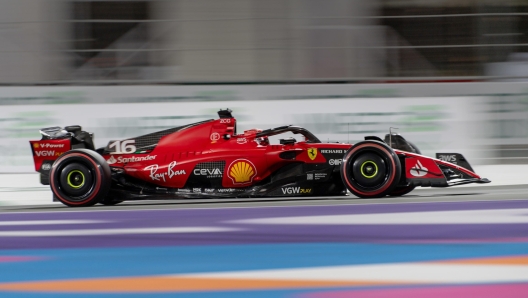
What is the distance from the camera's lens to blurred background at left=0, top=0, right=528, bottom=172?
10.3 metres

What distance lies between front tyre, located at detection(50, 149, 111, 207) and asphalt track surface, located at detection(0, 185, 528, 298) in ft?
0.65

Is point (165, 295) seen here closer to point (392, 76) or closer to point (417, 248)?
point (417, 248)

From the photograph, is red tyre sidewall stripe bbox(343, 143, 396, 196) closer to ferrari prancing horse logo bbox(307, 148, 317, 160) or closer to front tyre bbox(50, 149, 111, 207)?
ferrari prancing horse logo bbox(307, 148, 317, 160)

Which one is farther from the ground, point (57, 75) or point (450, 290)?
point (57, 75)

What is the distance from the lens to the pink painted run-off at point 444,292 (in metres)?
3.77

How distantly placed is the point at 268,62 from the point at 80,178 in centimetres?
438

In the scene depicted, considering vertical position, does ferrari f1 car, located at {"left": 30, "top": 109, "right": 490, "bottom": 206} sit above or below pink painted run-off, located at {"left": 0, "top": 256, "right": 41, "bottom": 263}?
above

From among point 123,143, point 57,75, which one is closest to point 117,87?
point 57,75

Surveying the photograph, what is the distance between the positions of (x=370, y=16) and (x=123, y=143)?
4964 mm

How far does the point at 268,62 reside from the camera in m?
11.0

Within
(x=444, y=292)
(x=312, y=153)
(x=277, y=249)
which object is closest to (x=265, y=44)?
(x=312, y=153)

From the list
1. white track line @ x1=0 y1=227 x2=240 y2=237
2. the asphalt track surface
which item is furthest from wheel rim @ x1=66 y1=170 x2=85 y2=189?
white track line @ x1=0 y1=227 x2=240 y2=237

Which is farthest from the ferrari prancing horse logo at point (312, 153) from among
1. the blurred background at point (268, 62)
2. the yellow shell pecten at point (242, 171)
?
the blurred background at point (268, 62)

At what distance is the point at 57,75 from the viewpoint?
428 inches
